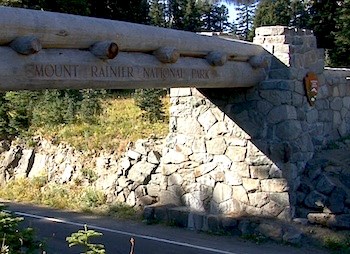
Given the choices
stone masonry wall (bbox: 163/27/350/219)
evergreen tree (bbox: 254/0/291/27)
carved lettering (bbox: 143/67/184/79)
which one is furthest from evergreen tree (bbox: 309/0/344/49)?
carved lettering (bbox: 143/67/184/79)

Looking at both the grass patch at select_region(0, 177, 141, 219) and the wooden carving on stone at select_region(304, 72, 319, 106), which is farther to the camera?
the grass patch at select_region(0, 177, 141, 219)

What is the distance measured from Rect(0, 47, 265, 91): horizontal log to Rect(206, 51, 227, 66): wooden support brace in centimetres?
7

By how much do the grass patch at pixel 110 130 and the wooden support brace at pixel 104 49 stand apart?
5.51 meters

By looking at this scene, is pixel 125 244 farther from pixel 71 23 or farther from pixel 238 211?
pixel 71 23

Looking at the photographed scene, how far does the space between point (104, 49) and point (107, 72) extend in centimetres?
37

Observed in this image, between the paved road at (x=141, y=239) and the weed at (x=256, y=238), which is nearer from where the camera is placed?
the paved road at (x=141, y=239)

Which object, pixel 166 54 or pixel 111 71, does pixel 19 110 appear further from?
pixel 111 71

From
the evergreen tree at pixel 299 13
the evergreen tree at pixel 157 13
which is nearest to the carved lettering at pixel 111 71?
the evergreen tree at pixel 299 13

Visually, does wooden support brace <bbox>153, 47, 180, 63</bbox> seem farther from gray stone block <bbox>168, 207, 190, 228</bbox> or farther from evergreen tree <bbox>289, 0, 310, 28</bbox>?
evergreen tree <bbox>289, 0, 310, 28</bbox>

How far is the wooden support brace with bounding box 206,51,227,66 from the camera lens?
8.89 metres

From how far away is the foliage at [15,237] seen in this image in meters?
4.46

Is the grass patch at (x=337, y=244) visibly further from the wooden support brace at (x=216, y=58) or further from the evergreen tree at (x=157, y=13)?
the evergreen tree at (x=157, y=13)

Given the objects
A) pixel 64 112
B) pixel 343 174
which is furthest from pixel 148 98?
pixel 343 174

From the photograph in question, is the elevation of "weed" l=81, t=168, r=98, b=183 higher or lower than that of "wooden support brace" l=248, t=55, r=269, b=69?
lower
